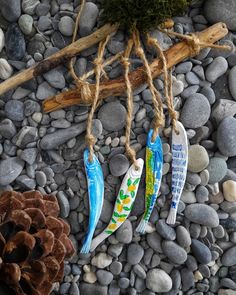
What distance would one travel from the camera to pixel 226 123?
98 centimetres

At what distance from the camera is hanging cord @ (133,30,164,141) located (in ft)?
3.04

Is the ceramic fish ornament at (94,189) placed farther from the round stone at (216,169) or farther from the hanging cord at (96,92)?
the round stone at (216,169)

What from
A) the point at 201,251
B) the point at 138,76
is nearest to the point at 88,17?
the point at 138,76

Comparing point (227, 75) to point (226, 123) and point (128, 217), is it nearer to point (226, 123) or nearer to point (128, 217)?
point (226, 123)

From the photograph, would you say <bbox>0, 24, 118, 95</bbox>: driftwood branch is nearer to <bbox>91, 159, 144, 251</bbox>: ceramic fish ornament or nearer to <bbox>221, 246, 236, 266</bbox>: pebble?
<bbox>91, 159, 144, 251</bbox>: ceramic fish ornament

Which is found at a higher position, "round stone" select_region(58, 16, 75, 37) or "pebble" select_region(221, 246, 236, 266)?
"round stone" select_region(58, 16, 75, 37)

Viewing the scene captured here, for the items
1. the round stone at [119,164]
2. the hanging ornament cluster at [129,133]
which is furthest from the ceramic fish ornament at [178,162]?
the round stone at [119,164]

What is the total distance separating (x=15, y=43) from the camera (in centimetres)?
96

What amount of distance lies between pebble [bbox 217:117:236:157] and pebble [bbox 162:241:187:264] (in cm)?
25

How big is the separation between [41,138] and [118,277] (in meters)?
0.38

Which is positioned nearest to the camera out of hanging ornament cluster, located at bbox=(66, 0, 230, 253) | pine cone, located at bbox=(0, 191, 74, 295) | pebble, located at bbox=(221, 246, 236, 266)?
pine cone, located at bbox=(0, 191, 74, 295)

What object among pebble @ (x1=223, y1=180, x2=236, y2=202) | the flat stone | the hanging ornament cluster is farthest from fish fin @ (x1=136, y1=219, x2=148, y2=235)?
the flat stone

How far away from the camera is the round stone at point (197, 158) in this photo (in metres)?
0.98

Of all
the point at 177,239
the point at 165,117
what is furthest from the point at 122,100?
the point at 177,239
